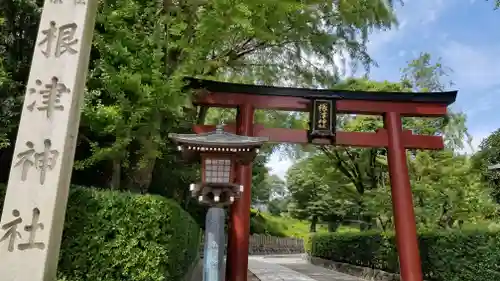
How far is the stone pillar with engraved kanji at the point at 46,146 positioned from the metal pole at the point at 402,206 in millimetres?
8004

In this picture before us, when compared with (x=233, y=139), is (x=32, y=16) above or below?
above

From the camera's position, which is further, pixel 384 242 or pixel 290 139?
pixel 384 242

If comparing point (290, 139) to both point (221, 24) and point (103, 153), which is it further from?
point (103, 153)

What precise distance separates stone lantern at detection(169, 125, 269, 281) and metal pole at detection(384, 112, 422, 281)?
16.7 ft

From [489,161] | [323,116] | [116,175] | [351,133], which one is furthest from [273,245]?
[116,175]

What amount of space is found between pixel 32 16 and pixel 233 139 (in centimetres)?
500

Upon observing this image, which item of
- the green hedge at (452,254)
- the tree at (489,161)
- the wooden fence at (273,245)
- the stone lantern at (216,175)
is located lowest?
the wooden fence at (273,245)

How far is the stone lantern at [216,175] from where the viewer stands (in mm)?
6684

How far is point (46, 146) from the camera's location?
5.45m

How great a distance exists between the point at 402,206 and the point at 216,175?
5.72m

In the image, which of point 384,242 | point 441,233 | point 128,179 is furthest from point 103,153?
point 384,242

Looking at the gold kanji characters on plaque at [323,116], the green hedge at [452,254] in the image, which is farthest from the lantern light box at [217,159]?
the green hedge at [452,254]

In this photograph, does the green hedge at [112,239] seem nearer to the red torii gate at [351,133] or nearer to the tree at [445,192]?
the red torii gate at [351,133]

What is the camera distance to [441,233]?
10.8 m
